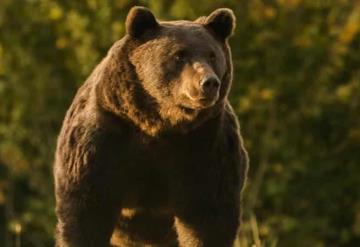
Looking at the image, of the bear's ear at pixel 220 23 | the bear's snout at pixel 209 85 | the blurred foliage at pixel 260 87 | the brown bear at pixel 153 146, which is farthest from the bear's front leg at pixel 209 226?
the blurred foliage at pixel 260 87

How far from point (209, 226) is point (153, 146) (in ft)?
1.77

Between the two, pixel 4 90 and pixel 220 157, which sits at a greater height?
pixel 220 157

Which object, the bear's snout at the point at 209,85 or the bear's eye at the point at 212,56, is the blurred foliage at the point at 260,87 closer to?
the bear's eye at the point at 212,56

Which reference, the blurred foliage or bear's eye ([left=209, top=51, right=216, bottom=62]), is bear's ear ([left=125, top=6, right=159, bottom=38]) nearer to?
bear's eye ([left=209, top=51, right=216, bottom=62])

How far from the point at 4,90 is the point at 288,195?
430 centimetres

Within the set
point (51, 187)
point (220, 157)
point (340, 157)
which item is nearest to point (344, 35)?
point (340, 157)

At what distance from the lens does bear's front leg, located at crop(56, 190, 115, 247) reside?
7.39 meters

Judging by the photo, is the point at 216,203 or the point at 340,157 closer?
the point at 216,203

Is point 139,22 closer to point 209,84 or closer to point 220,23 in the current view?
point 220,23

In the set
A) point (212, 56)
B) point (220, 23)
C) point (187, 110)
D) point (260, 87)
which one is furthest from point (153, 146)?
point (260, 87)

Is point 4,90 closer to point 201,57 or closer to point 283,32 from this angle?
point 283,32

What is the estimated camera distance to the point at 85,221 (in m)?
7.42

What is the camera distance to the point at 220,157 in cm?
753

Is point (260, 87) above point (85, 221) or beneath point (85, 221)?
beneath
